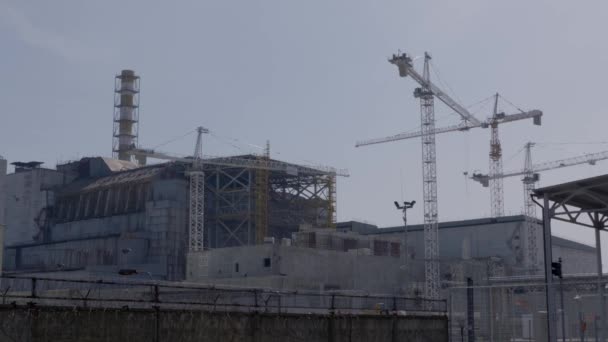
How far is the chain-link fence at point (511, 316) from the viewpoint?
30.8 m

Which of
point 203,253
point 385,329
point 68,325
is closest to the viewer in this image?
point 68,325

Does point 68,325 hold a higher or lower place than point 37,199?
lower

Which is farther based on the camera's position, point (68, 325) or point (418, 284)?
point (418, 284)

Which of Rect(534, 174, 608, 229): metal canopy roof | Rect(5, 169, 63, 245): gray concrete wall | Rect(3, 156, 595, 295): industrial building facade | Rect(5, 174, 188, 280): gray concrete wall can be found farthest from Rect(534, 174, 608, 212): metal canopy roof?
Rect(5, 169, 63, 245): gray concrete wall

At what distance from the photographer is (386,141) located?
14400 centimetres

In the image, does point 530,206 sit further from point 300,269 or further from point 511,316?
point 511,316

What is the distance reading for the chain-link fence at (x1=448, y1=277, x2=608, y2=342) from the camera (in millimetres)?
30797

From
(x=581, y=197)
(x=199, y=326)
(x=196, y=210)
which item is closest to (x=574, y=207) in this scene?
(x=581, y=197)

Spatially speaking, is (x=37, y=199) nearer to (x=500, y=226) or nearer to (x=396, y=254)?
(x=396, y=254)

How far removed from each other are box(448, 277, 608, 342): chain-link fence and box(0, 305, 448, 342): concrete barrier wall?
1.32 meters

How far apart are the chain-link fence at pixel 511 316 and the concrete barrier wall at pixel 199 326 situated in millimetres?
1322

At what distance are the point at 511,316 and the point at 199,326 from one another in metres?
12.8

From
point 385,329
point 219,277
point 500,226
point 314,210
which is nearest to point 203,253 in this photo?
point 219,277

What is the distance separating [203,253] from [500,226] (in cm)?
3856
